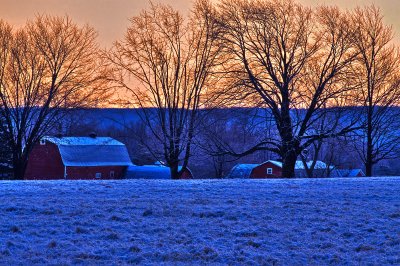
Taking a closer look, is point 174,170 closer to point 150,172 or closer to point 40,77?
point 40,77

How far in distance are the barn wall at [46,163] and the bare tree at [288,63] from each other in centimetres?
3346

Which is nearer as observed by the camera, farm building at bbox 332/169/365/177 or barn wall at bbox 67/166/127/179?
barn wall at bbox 67/166/127/179

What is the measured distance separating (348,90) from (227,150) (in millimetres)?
6303

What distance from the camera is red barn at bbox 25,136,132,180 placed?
204 feet

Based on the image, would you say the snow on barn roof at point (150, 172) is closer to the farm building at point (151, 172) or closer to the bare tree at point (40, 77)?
the farm building at point (151, 172)

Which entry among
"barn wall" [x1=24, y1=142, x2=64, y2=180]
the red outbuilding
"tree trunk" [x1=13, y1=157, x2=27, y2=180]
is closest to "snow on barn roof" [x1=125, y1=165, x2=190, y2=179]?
"barn wall" [x1=24, y1=142, x2=64, y2=180]

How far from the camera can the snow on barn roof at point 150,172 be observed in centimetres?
6017

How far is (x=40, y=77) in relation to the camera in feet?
131

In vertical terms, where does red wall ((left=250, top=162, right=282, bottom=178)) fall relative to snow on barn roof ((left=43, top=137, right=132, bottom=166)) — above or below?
below

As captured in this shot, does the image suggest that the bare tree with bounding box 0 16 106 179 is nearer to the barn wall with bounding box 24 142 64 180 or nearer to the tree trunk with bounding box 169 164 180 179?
the tree trunk with bounding box 169 164 180 179

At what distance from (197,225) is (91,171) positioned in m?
52.8

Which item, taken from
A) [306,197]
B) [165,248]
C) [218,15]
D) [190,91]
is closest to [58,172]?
[190,91]

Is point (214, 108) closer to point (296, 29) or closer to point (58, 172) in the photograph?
point (296, 29)

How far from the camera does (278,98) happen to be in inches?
1227
